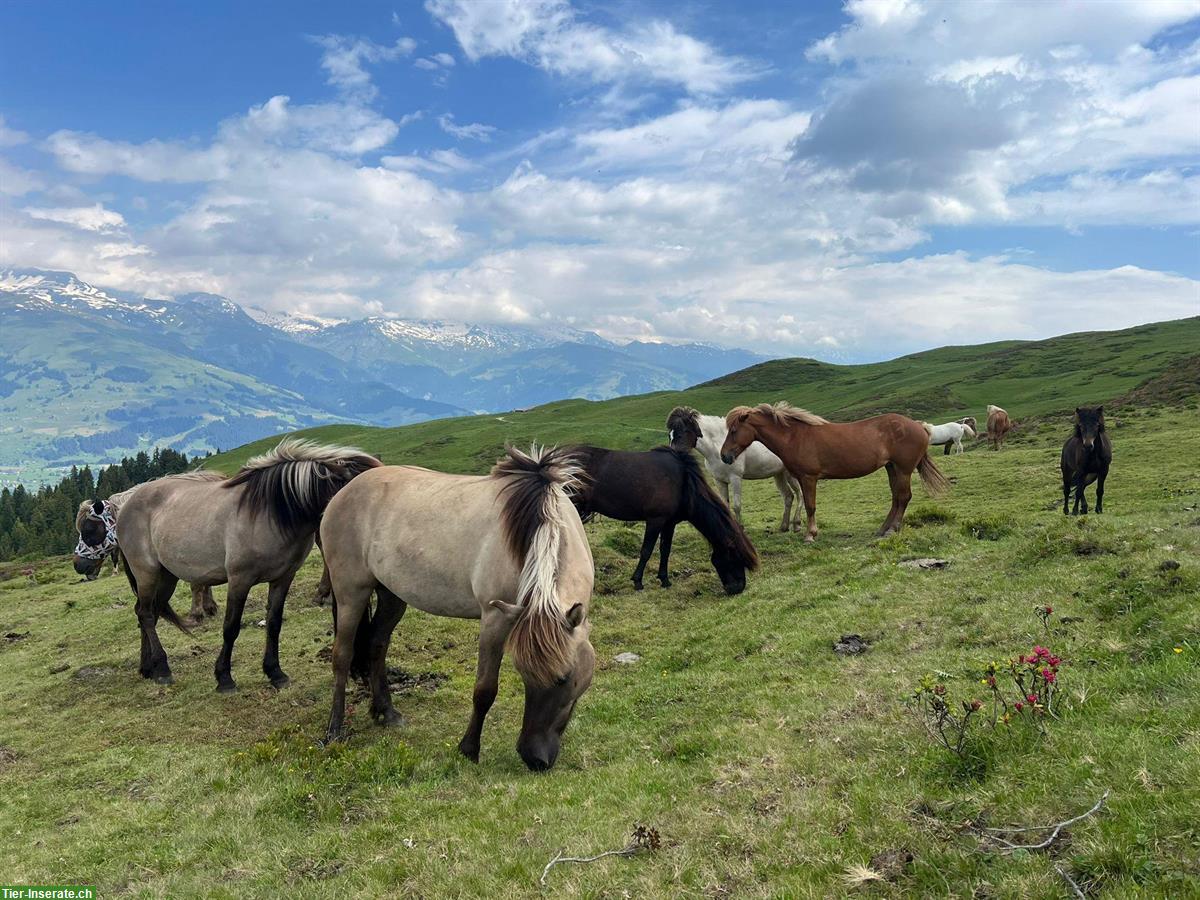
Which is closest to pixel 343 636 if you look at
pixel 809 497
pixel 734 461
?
pixel 809 497

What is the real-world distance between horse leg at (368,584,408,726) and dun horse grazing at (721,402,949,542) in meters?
10.2

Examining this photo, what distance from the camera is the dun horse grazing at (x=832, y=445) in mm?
15898

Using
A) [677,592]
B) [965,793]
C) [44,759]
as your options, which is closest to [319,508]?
[44,759]

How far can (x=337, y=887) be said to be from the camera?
4.66 meters

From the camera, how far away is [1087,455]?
16.4 meters

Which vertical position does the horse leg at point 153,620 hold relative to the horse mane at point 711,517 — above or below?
below

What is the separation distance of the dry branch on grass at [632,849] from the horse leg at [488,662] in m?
2.29

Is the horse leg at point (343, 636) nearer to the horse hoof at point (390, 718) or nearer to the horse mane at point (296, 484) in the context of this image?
the horse hoof at point (390, 718)

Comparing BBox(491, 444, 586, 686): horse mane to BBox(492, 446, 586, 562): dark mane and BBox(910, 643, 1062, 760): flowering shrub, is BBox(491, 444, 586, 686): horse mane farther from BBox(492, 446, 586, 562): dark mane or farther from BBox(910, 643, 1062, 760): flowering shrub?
BBox(910, 643, 1062, 760): flowering shrub

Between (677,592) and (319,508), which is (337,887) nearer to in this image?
(319,508)

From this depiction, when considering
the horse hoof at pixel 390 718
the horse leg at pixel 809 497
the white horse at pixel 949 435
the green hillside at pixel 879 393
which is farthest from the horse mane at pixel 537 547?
the green hillside at pixel 879 393

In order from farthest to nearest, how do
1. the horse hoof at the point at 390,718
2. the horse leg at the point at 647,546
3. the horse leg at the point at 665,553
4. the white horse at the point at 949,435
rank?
1. the white horse at the point at 949,435
2. the horse leg at the point at 665,553
3. the horse leg at the point at 647,546
4. the horse hoof at the point at 390,718

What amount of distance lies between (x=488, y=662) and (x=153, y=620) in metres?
7.75

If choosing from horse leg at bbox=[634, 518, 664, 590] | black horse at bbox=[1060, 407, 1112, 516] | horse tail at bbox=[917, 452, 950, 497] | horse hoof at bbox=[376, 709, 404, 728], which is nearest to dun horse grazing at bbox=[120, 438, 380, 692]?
horse hoof at bbox=[376, 709, 404, 728]
